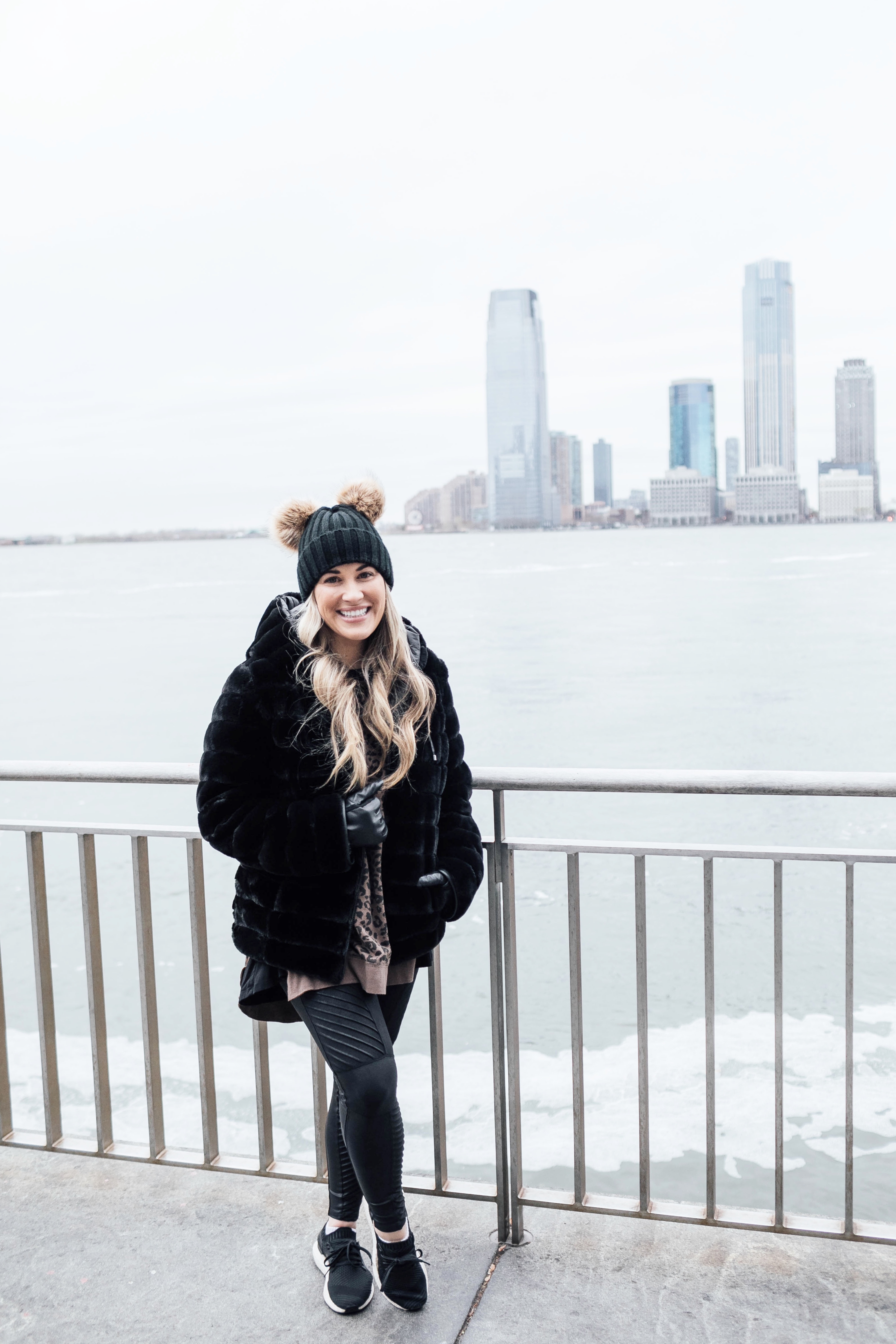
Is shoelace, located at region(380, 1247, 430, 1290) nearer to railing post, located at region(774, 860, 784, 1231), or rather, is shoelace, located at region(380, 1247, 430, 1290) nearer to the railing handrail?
railing post, located at region(774, 860, 784, 1231)

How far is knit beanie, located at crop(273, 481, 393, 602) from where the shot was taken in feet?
6.97

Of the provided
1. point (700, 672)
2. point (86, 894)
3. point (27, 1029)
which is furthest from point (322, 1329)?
point (700, 672)

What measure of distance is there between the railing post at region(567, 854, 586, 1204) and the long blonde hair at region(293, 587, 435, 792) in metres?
0.48

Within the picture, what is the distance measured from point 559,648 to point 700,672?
9.11 metres

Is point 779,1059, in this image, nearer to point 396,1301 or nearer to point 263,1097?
point 396,1301

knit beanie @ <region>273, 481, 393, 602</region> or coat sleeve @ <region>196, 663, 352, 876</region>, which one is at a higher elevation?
knit beanie @ <region>273, 481, 393, 602</region>

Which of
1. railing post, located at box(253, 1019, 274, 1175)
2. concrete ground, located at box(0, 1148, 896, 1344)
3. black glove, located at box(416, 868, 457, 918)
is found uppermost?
black glove, located at box(416, 868, 457, 918)

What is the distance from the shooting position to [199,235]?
95812 mm

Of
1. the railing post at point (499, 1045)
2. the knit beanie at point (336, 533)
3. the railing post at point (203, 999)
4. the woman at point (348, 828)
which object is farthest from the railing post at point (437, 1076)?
the knit beanie at point (336, 533)

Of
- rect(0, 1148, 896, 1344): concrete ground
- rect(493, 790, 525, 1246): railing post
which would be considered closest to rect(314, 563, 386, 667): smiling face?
rect(493, 790, 525, 1246): railing post

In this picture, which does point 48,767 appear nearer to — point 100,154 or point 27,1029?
point 27,1029

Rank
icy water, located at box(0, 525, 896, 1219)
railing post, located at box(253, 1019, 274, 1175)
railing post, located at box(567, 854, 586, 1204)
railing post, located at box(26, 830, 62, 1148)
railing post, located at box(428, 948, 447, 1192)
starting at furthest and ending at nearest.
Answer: icy water, located at box(0, 525, 896, 1219), railing post, located at box(26, 830, 62, 1148), railing post, located at box(253, 1019, 274, 1175), railing post, located at box(428, 948, 447, 1192), railing post, located at box(567, 854, 586, 1204)

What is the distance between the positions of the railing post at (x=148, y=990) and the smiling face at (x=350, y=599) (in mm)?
838

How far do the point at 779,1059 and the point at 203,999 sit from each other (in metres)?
1.31
